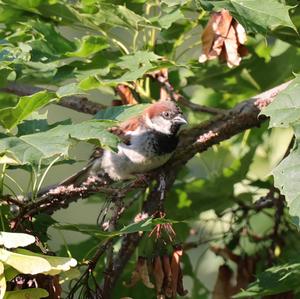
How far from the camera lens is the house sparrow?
382 centimetres

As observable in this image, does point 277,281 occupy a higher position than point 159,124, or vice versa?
point 277,281

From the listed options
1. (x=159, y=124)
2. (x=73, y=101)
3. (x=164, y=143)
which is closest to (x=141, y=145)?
(x=159, y=124)

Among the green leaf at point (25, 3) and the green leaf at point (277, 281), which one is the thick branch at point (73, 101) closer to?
the green leaf at point (25, 3)

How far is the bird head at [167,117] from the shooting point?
385 centimetres

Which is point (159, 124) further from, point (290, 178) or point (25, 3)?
point (290, 178)

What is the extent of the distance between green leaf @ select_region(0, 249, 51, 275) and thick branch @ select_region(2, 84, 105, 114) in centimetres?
143

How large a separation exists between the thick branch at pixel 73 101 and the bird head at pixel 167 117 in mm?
252

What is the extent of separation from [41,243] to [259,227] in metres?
1.90

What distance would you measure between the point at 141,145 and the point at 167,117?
0.75 feet

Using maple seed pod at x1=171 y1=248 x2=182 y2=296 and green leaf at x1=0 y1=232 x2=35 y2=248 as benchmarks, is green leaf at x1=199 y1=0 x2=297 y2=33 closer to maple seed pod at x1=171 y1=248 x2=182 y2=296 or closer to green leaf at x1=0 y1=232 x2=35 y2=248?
maple seed pod at x1=171 y1=248 x2=182 y2=296

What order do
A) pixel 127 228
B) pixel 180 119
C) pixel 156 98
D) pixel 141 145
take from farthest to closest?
pixel 141 145 → pixel 180 119 → pixel 156 98 → pixel 127 228

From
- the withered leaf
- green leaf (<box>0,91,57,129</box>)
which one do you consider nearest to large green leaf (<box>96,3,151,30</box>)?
the withered leaf

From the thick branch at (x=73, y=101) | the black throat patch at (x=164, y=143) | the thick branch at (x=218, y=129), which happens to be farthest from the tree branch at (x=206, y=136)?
the thick branch at (x=73, y=101)

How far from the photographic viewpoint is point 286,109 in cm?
268
